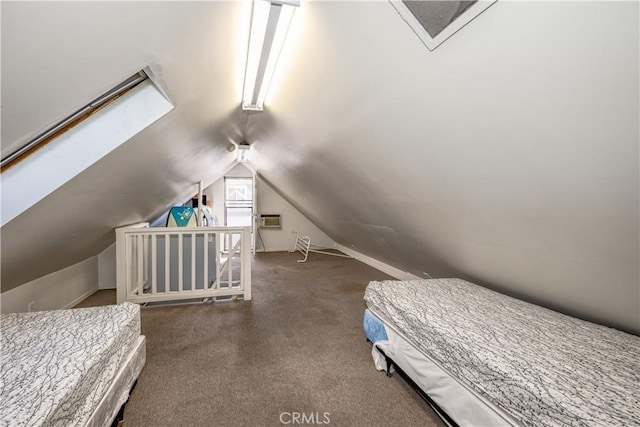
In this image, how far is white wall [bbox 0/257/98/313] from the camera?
84.9 inches

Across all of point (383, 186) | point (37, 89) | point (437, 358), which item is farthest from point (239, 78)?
point (437, 358)

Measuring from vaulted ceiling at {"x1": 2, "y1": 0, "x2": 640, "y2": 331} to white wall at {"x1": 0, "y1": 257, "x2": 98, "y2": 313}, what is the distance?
0.18 metres

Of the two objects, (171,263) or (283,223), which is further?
(283,223)

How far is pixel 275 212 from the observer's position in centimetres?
647

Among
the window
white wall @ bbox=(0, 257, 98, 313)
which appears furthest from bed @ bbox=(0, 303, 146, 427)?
the window

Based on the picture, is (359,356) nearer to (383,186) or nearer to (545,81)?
(383,186)

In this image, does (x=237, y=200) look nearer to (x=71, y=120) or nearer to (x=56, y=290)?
(x=56, y=290)

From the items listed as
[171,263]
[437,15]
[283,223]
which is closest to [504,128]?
[437,15]

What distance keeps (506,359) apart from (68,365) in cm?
174

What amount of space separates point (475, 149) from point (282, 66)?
1217 mm

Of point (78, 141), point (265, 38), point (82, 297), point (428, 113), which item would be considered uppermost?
point (265, 38)

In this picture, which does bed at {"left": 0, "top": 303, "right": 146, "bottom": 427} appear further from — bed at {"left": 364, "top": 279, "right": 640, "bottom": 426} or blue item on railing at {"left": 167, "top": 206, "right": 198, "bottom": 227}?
blue item on railing at {"left": 167, "top": 206, "right": 198, "bottom": 227}

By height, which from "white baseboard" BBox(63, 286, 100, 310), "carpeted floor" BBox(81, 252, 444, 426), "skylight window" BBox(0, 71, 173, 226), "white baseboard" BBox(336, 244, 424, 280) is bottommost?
"white baseboard" BBox(63, 286, 100, 310)

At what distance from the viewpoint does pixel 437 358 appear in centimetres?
132
